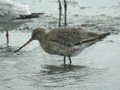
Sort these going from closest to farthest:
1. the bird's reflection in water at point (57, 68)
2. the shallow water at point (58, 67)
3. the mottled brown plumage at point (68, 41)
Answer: the shallow water at point (58, 67)
the bird's reflection in water at point (57, 68)
the mottled brown plumage at point (68, 41)

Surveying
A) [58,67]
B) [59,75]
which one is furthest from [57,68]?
[59,75]

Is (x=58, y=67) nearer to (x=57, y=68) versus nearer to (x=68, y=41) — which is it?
(x=57, y=68)

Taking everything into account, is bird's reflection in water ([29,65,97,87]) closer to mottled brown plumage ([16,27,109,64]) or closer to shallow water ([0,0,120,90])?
shallow water ([0,0,120,90])

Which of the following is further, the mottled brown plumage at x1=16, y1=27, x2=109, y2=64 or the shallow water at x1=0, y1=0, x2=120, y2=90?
the mottled brown plumage at x1=16, y1=27, x2=109, y2=64

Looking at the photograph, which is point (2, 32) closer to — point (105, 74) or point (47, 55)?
point (47, 55)

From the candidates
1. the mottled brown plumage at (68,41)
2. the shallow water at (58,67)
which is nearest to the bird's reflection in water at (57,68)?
the shallow water at (58,67)

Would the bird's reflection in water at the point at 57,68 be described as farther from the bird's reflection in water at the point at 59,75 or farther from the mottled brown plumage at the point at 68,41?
the mottled brown plumage at the point at 68,41

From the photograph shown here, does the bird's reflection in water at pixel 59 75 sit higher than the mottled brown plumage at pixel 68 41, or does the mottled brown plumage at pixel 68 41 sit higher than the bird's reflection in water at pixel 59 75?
the mottled brown plumage at pixel 68 41

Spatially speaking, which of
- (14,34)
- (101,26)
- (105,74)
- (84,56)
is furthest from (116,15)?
(105,74)

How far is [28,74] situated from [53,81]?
0.49m

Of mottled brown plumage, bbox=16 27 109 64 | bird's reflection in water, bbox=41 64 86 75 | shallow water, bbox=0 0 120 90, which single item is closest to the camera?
shallow water, bbox=0 0 120 90

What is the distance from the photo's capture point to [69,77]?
5918 millimetres

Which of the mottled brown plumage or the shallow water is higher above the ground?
the mottled brown plumage

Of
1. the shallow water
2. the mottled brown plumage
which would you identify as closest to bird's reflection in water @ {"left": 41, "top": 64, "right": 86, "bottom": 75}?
the shallow water
